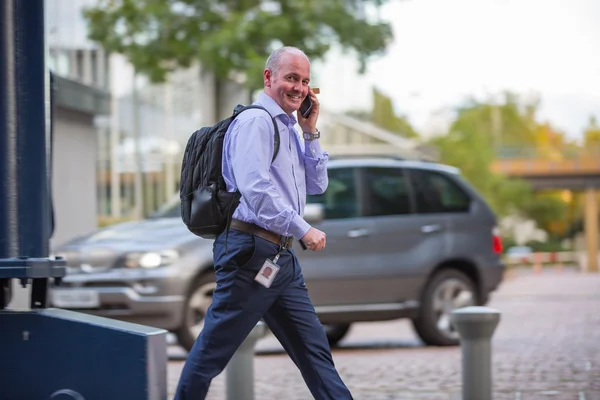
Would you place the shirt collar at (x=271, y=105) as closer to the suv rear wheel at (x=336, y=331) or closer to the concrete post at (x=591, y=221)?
the suv rear wheel at (x=336, y=331)

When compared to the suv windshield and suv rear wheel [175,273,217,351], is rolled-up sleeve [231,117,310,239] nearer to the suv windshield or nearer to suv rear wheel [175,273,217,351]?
suv rear wheel [175,273,217,351]

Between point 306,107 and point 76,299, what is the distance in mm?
6054

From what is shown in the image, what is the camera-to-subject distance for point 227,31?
22672 millimetres

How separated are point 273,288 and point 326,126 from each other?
126 ft

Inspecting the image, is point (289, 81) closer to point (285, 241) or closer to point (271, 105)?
point (271, 105)

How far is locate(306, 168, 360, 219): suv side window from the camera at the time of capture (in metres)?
11.4

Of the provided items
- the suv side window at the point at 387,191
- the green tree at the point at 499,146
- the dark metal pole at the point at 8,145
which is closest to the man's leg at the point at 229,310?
the dark metal pole at the point at 8,145

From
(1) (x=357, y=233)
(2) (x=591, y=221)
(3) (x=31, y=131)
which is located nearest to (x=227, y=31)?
(1) (x=357, y=233)

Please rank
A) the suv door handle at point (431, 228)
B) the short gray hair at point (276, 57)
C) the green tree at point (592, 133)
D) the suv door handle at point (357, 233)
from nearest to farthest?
the short gray hair at point (276, 57) → the suv door handle at point (357, 233) → the suv door handle at point (431, 228) → the green tree at point (592, 133)

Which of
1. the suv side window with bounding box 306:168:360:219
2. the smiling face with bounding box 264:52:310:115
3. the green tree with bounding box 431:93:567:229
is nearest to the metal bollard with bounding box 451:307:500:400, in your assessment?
the smiling face with bounding box 264:52:310:115

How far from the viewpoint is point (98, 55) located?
117 ft

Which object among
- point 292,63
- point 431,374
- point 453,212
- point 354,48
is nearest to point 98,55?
point 354,48

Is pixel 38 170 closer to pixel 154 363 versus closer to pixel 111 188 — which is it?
pixel 154 363

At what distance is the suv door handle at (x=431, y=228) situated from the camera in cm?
1173
